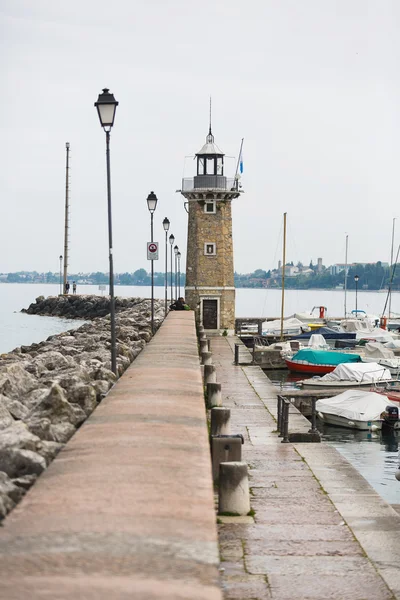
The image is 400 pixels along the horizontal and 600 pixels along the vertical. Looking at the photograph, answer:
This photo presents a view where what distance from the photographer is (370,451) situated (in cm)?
2592

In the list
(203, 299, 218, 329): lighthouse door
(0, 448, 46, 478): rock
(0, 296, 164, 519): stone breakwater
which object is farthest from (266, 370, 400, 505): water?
(203, 299, 218, 329): lighthouse door

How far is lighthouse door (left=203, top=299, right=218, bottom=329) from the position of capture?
49344 mm

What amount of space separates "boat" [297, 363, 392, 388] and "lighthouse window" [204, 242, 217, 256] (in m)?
15.5

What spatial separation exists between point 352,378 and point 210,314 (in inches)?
652

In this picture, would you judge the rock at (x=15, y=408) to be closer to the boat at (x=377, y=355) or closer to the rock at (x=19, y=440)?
the rock at (x=19, y=440)

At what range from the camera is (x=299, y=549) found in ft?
27.1

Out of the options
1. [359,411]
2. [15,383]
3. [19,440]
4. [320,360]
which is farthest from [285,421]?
[320,360]

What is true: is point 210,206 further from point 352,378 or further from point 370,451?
point 370,451

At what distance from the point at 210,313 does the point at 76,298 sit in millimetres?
45527

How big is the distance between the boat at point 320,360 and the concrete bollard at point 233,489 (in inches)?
1300

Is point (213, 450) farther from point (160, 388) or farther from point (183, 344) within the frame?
point (183, 344)

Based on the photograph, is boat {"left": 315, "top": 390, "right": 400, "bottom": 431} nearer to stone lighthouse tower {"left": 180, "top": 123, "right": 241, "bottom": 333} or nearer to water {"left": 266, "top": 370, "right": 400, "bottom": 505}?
water {"left": 266, "top": 370, "right": 400, "bottom": 505}

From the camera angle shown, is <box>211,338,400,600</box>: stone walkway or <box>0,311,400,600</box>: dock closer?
<box>0,311,400,600</box>: dock

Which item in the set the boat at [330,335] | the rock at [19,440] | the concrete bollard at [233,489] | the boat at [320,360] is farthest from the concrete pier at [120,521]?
the boat at [330,335]
